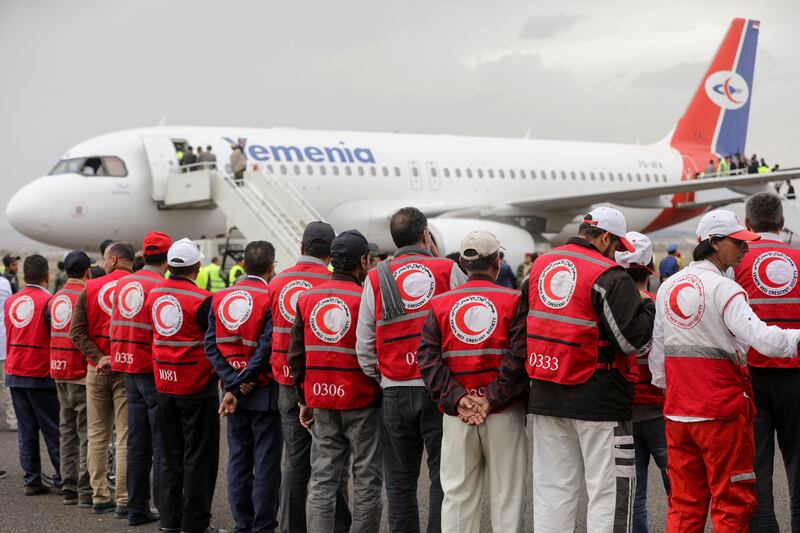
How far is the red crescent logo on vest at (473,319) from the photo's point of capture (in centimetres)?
468

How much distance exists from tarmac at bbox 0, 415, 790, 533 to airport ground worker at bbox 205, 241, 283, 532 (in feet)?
1.73

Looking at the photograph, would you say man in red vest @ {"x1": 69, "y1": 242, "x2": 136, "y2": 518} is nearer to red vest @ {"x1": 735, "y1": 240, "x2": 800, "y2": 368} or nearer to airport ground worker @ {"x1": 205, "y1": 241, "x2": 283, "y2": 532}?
airport ground worker @ {"x1": 205, "y1": 241, "x2": 283, "y2": 532}

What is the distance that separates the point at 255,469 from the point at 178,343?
93 centimetres

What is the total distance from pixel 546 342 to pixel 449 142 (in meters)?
18.0

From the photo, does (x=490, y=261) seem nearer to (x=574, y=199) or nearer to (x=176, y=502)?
(x=176, y=502)

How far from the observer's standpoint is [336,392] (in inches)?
203

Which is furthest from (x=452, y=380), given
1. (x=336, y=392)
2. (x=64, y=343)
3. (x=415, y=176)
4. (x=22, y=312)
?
(x=415, y=176)

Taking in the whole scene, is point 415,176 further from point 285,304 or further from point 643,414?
point 643,414

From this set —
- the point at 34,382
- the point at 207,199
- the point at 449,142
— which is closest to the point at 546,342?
the point at 34,382

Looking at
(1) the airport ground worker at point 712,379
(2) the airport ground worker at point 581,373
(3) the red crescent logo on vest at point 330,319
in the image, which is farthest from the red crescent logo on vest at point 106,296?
(1) the airport ground worker at point 712,379

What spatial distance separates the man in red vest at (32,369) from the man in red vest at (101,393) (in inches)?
31.2

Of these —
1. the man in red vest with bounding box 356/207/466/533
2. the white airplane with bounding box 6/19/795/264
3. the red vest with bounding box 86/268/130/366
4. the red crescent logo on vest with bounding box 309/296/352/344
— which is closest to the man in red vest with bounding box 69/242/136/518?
the red vest with bounding box 86/268/130/366

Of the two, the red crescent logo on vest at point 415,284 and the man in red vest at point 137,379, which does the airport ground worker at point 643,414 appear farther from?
the man in red vest at point 137,379

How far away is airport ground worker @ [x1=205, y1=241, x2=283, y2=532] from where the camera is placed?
5.79 m
